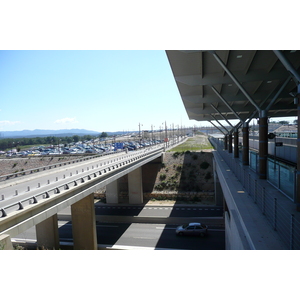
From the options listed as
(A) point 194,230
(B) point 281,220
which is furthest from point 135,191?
(B) point 281,220

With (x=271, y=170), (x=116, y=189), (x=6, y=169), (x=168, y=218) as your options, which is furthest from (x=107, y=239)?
(x=6, y=169)

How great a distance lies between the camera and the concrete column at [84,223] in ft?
61.6

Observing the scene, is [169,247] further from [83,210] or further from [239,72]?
[239,72]

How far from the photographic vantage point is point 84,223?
18.9 m

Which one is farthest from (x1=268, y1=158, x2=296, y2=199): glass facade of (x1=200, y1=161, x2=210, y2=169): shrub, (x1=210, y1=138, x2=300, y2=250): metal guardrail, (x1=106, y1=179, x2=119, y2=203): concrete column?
(x1=200, y1=161, x2=210, y2=169): shrub

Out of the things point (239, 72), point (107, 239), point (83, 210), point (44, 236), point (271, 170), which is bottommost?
point (107, 239)

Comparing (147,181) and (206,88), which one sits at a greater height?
(206,88)

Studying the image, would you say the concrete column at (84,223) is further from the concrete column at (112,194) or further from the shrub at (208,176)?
the shrub at (208,176)

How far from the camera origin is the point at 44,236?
19.0 metres

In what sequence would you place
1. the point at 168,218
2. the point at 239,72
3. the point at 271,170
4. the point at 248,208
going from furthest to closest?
the point at 168,218 < the point at 239,72 < the point at 271,170 < the point at 248,208

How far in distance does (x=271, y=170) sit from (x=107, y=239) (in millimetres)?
15948

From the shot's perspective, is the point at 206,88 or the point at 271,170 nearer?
the point at 271,170

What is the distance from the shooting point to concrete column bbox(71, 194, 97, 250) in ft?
61.6

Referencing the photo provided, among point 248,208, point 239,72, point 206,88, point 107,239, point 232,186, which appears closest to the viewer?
point 248,208
